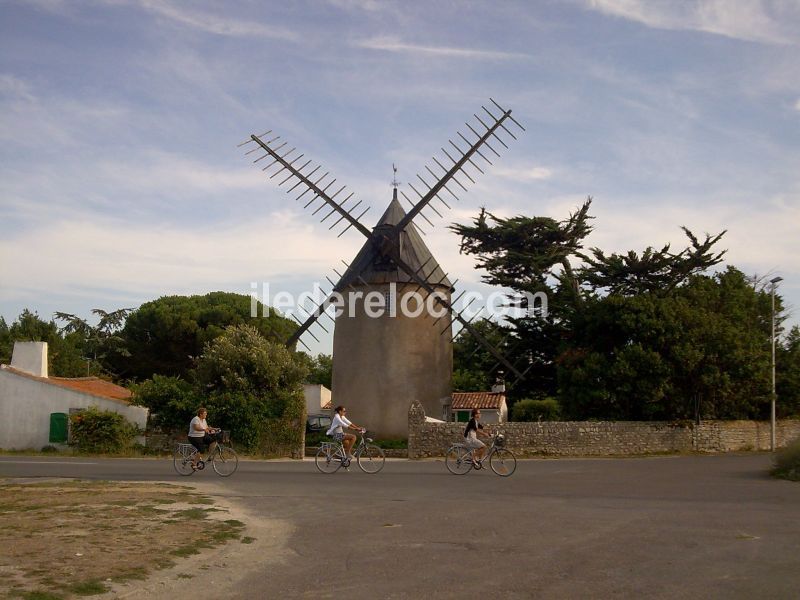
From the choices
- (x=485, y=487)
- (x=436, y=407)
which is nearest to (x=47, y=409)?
(x=436, y=407)

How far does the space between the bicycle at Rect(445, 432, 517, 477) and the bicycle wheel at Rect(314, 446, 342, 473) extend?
2.74m

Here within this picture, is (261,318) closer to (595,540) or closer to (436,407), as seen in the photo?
(436,407)

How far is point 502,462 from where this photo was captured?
813 inches

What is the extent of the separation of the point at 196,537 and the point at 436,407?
27124 millimetres

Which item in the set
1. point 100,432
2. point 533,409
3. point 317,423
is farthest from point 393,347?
point 100,432

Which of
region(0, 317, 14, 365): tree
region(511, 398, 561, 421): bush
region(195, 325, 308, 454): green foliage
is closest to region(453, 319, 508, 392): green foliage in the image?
region(511, 398, 561, 421): bush

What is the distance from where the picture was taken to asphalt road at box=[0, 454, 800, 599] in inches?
308

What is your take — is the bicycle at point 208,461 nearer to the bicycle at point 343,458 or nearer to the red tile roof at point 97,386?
the bicycle at point 343,458

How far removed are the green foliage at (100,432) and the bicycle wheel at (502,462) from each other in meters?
14.7

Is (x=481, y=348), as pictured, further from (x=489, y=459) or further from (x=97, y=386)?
(x=489, y=459)

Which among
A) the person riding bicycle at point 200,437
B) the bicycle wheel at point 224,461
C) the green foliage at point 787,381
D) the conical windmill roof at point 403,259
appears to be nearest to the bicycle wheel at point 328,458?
the bicycle wheel at point 224,461

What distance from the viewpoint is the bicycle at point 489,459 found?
20656mm

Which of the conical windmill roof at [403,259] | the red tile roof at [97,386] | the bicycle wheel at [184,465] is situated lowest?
the bicycle wheel at [184,465]

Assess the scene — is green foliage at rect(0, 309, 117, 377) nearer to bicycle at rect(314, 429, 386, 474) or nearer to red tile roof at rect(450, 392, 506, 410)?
red tile roof at rect(450, 392, 506, 410)
